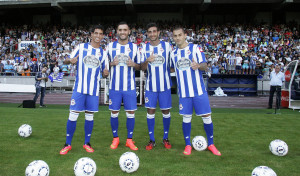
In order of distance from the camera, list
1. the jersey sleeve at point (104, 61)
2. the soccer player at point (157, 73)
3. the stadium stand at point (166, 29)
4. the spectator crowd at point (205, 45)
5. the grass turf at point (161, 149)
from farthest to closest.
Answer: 1. the stadium stand at point (166, 29)
2. the spectator crowd at point (205, 45)
3. the soccer player at point (157, 73)
4. the jersey sleeve at point (104, 61)
5. the grass turf at point (161, 149)

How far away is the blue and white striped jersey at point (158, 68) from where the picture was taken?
17.6 ft

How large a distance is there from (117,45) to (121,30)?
0.31 metres

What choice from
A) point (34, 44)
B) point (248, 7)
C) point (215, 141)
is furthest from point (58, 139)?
point (248, 7)

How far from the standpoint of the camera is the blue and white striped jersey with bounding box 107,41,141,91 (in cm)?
529

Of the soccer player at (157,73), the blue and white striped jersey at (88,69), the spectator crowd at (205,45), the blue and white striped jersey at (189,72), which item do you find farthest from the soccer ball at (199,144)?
the spectator crowd at (205,45)

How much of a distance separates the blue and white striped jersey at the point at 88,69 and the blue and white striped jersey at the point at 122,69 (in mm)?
280

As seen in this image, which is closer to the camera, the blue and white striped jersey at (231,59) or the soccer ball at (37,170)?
the soccer ball at (37,170)

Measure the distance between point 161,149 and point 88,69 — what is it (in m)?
2.06

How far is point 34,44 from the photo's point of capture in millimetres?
24453

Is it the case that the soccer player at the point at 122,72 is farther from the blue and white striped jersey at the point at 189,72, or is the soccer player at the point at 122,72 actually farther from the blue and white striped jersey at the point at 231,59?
the blue and white striped jersey at the point at 231,59

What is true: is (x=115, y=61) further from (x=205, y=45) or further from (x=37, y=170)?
(x=205, y=45)

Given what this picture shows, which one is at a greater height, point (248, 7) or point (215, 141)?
point (248, 7)

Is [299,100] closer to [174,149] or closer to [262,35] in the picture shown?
[174,149]

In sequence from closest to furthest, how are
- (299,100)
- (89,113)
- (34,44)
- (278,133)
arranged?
1. (89,113)
2. (278,133)
3. (299,100)
4. (34,44)
